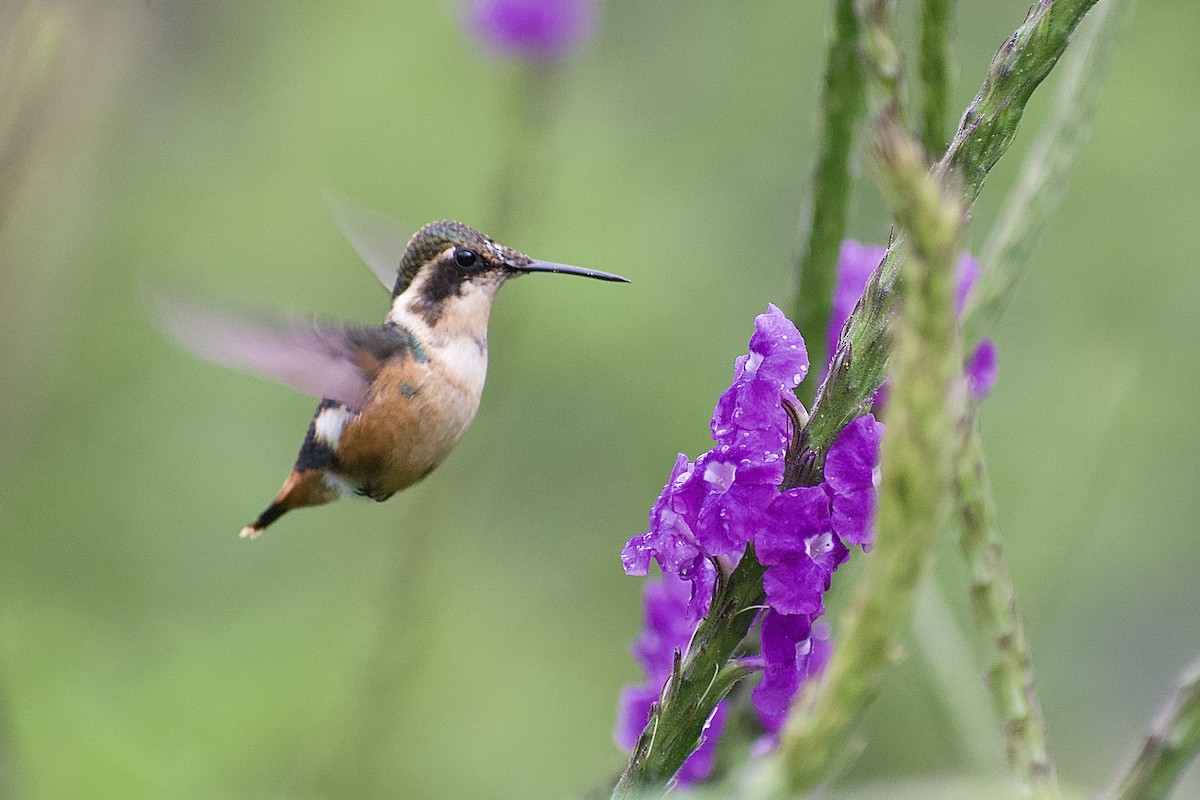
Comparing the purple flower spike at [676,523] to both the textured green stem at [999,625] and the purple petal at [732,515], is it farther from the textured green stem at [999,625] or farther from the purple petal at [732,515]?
the textured green stem at [999,625]

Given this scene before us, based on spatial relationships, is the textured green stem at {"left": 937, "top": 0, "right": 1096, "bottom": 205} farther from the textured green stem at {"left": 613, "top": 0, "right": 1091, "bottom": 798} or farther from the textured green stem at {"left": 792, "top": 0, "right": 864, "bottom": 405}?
the textured green stem at {"left": 792, "top": 0, "right": 864, "bottom": 405}

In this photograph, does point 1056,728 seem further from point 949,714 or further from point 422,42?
point 422,42

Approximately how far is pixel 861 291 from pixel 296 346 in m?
0.85

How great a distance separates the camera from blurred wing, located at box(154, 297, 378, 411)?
1.73 m

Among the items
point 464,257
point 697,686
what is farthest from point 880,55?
point 464,257

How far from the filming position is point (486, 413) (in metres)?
3.12

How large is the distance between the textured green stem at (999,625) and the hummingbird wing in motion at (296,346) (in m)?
1.02

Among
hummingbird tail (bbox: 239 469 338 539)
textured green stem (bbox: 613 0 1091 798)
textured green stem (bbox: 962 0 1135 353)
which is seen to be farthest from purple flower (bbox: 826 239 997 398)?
hummingbird tail (bbox: 239 469 338 539)

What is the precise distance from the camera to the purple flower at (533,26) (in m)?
4.04

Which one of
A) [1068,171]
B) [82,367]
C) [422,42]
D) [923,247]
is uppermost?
[422,42]

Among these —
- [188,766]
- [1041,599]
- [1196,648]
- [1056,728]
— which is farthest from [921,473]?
[1196,648]

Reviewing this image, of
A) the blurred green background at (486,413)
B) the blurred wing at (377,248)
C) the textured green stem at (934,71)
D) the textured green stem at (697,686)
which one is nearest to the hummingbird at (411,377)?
the blurred wing at (377,248)

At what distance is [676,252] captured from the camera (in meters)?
4.95

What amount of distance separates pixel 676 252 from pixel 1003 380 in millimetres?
1397
